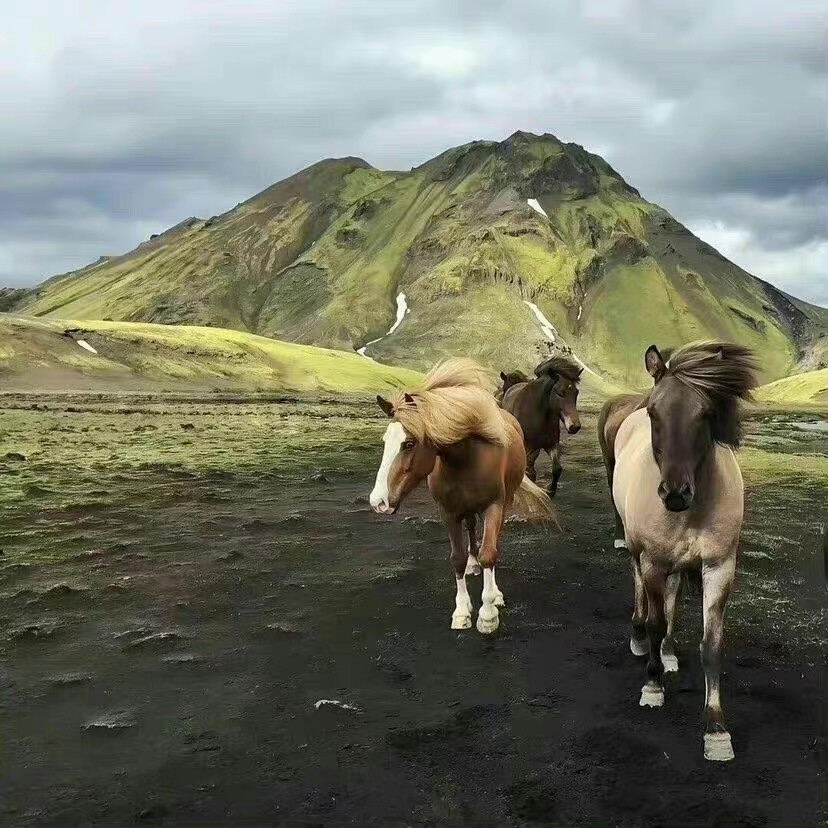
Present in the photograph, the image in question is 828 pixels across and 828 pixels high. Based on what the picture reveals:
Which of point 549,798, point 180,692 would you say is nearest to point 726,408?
point 549,798

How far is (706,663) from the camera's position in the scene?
19.4ft

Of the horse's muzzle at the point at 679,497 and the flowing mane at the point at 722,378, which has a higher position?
the flowing mane at the point at 722,378

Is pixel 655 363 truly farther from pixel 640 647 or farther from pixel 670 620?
pixel 640 647

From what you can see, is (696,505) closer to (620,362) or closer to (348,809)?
(348,809)

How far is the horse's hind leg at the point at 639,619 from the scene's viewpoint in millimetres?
7410

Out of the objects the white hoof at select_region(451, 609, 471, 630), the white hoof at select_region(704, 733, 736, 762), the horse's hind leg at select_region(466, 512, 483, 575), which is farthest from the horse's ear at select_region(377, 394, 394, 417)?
the white hoof at select_region(704, 733, 736, 762)

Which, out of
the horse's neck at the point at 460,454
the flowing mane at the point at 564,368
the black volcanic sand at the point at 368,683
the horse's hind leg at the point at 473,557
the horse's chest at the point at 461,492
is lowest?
the black volcanic sand at the point at 368,683

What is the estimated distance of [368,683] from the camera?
7070 millimetres

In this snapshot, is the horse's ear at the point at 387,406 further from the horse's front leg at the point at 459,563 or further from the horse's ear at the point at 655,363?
the horse's ear at the point at 655,363

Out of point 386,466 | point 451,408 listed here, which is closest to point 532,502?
point 451,408

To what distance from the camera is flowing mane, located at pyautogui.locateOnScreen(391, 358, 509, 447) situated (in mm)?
7969

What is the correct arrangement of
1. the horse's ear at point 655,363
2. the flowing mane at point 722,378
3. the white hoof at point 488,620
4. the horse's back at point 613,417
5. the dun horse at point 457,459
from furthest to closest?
the horse's back at point 613,417, the white hoof at point 488,620, the dun horse at point 457,459, the horse's ear at point 655,363, the flowing mane at point 722,378

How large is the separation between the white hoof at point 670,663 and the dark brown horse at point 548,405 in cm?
830

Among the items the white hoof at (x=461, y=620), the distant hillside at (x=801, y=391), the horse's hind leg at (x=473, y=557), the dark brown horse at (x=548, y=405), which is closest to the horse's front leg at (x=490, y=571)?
the white hoof at (x=461, y=620)
